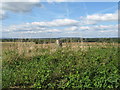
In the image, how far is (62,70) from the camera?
4371 millimetres

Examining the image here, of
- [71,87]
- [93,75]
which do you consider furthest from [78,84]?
[93,75]

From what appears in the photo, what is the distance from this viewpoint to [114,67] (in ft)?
13.5

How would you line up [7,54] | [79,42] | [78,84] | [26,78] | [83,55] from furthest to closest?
[79,42] < [7,54] < [83,55] < [26,78] < [78,84]

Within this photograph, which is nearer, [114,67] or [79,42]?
[114,67]

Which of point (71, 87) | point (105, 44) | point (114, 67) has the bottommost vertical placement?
point (71, 87)

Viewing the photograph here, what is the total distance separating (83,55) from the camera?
547 cm

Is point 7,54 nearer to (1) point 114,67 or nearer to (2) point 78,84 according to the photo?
(2) point 78,84

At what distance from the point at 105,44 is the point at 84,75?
3.36m

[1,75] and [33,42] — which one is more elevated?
[33,42]

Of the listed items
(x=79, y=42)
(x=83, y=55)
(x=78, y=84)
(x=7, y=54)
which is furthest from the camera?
(x=79, y=42)

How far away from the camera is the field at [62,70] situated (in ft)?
12.3

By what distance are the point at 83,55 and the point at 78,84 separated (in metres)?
1.91

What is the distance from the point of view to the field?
375 centimetres

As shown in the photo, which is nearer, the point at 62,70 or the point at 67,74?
the point at 67,74
